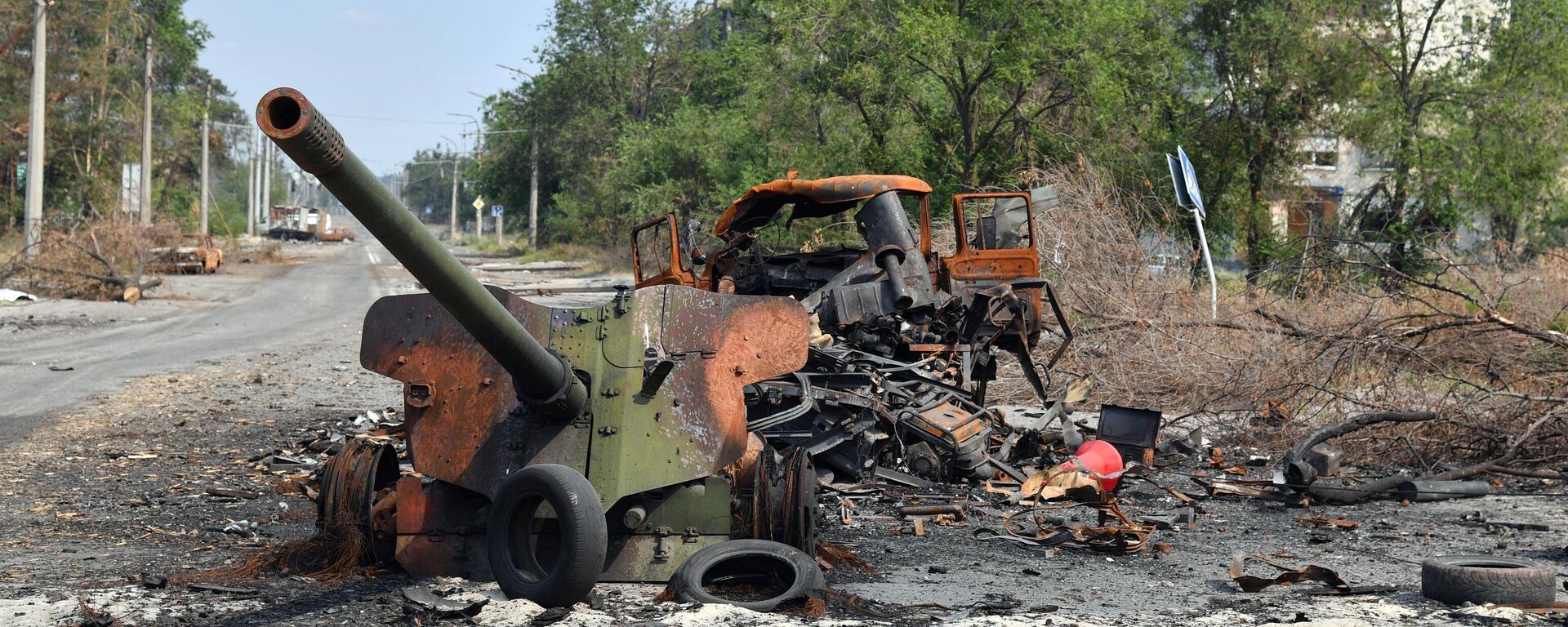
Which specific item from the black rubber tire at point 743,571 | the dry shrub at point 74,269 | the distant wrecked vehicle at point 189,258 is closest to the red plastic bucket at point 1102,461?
the black rubber tire at point 743,571

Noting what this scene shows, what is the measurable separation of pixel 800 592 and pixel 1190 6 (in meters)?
22.2

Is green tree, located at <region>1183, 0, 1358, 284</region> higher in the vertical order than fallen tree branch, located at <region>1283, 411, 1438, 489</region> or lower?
higher

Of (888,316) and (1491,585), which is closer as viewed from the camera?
(1491,585)

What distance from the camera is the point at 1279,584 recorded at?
621 cm

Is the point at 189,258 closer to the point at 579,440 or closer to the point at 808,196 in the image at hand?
the point at 808,196

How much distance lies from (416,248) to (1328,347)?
8382mm

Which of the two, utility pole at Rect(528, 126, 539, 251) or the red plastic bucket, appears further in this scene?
utility pole at Rect(528, 126, 539, 251)

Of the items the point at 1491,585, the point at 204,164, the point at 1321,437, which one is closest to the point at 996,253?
the point at 1321,437

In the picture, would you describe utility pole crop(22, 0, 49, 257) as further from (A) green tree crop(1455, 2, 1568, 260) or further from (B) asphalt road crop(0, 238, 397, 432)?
(A) green tree crop(1455, 2, 1568, 260)

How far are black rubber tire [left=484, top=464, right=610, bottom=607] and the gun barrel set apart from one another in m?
0.42

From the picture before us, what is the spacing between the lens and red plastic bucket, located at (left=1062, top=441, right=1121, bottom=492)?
351 inches

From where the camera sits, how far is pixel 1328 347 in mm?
10734

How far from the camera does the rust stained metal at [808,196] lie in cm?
1050

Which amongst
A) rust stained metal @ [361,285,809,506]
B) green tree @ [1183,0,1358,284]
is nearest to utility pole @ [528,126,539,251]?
green tree @ [1183,0,1358,284]
